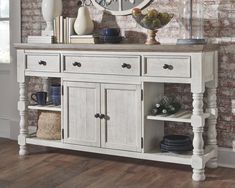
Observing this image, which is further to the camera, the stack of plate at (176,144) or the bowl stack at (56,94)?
the bowl stack at (56,94)

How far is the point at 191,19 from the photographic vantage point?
12.2 feet

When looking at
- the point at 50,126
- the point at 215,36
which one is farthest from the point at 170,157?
the point at 50,126

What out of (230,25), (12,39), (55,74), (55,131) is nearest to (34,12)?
(12,39)

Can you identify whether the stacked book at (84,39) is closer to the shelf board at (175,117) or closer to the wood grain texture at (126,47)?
the wood grain texture at (126,47)

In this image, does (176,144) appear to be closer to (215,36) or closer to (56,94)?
(215,36)

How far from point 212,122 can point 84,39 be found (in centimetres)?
123

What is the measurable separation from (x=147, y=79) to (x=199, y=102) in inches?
16.4

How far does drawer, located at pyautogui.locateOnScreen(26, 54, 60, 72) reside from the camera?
3.91 m

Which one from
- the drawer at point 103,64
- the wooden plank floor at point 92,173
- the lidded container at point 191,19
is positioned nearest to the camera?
the wooden plank floor at point 92,173

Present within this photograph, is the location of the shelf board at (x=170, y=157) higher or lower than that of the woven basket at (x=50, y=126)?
lower

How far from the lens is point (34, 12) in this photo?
4.57 metres

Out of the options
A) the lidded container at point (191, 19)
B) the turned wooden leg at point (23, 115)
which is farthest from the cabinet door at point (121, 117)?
the turned wooden leg at point (23, 115)

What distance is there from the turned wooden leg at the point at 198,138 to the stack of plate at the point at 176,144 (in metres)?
0.17

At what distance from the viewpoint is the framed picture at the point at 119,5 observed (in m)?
4.02
